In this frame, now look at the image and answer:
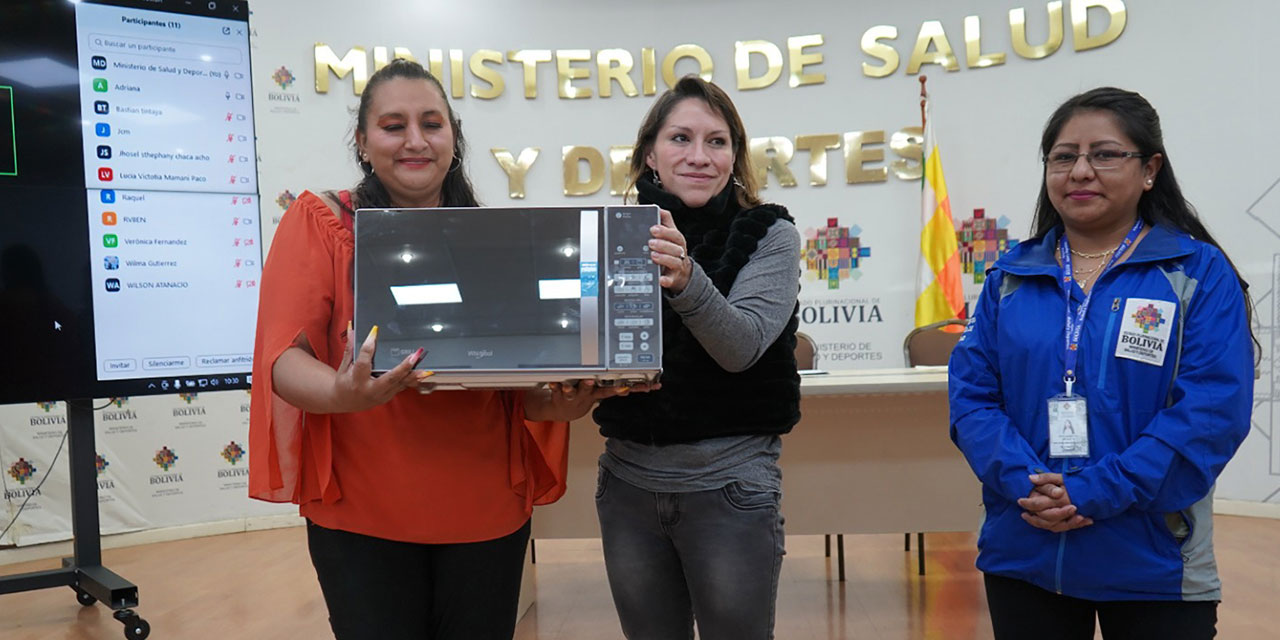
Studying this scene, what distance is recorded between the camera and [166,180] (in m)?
3.01

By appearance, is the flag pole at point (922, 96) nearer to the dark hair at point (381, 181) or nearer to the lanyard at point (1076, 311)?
the lanyard at point (1076, 311)

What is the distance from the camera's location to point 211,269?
10.2 feet

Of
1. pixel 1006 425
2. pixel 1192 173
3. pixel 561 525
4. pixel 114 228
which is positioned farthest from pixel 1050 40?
pixel 114 228

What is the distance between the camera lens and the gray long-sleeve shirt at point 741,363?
1.38 m

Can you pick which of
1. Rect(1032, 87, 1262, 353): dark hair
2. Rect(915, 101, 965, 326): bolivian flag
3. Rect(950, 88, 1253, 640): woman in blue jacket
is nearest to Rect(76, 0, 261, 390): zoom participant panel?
Rect(950, 88, 1253, 640): woman in blue jacket

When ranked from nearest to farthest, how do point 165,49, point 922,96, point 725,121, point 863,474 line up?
point 725,121, point 165,49, point 863,474, point 922,96

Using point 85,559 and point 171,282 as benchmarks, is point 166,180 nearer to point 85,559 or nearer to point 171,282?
point 171,282

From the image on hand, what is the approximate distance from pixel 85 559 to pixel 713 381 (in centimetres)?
311

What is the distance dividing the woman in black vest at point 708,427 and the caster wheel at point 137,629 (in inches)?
92.2

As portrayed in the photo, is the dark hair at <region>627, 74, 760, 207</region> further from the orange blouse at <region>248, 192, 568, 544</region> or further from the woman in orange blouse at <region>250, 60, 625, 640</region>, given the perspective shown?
the orange blouse at <region>248, 192, 568, 544</region>

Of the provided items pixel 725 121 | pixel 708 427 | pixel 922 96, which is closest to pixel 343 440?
pixel 708 427

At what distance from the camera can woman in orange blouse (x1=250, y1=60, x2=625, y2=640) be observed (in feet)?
4.10

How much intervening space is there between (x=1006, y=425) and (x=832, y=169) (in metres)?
4.34

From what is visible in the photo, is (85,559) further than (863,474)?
Yes
